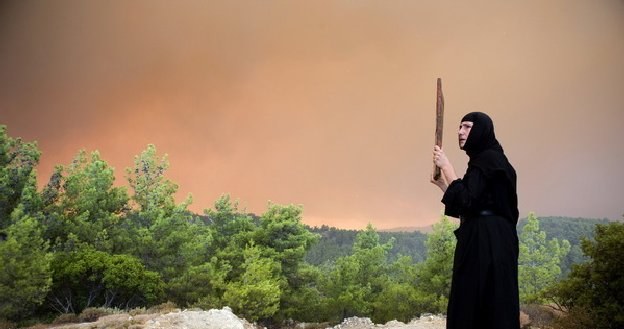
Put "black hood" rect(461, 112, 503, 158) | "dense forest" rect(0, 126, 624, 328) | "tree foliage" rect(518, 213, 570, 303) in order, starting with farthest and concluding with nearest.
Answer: "tree foliage" rect(518, 213, 570, 303) → "dense forest" rect(0, 126, 624, 328) → "black hood" rect(461, 112, 503, 158)

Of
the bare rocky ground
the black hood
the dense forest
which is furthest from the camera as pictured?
the dense forest

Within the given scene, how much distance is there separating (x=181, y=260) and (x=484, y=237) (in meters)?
15.2

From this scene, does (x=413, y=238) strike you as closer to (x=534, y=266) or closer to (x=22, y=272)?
(x=534, y=266)

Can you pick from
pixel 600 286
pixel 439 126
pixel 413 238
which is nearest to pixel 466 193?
pixel 439 126

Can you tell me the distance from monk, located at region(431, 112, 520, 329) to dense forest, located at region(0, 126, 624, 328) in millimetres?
8996

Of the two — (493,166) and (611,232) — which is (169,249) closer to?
(611,232)

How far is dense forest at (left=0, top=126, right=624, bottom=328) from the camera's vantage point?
40.1 ft

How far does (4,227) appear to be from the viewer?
13.2 metres

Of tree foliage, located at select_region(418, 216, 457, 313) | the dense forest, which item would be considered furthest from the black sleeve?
tree foliage, located at select_region(418, 216, 457, 313)

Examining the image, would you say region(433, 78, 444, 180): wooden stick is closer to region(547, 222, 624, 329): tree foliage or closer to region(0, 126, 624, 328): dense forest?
region(547, 222, 624, 329): tree foliage

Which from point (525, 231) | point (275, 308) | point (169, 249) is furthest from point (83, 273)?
point (525, 231)

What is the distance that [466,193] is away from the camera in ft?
10.9

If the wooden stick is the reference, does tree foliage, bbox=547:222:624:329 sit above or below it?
below

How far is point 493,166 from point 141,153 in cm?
1716
